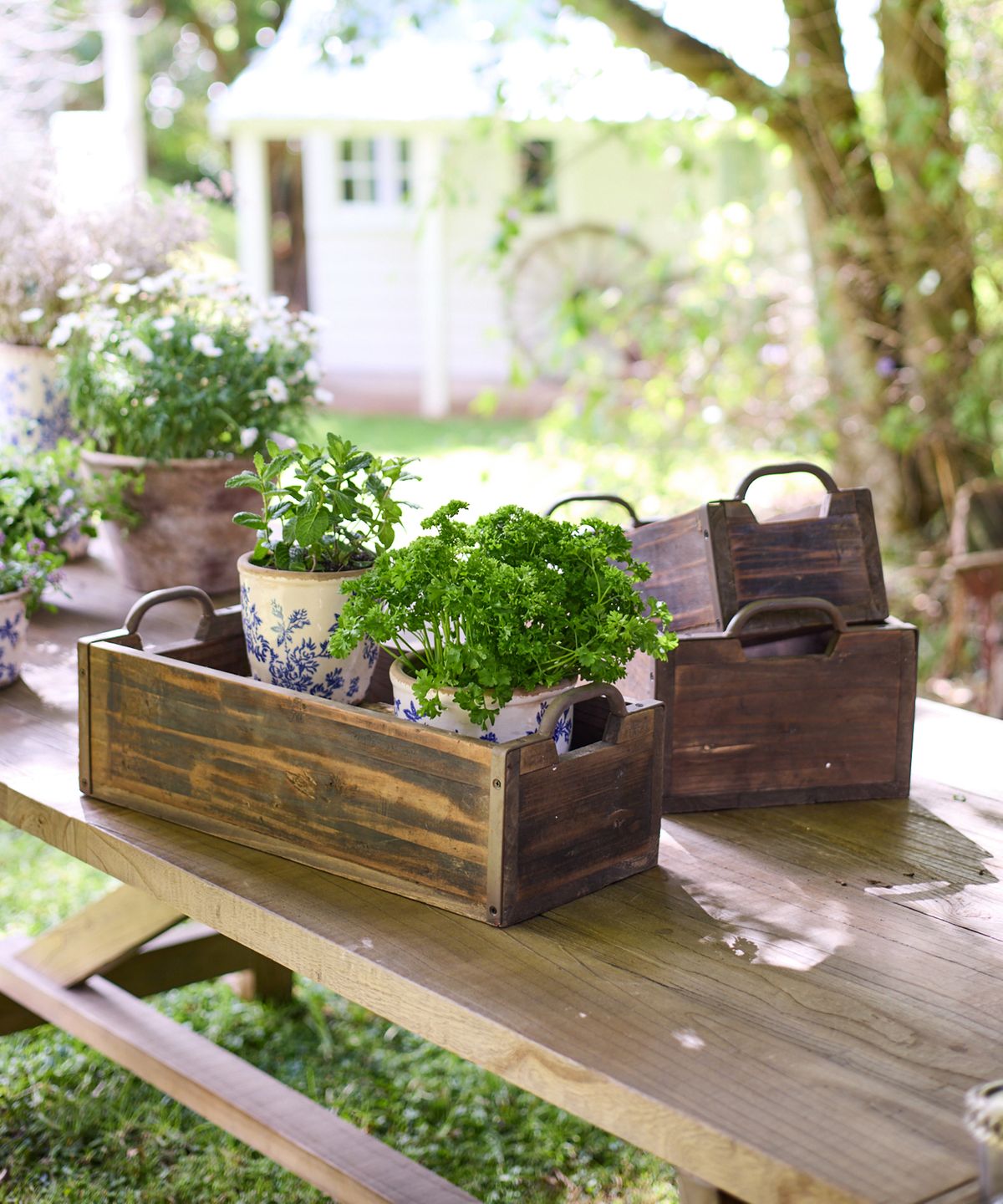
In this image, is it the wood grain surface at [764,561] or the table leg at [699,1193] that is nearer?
the table leg at [699,1193]

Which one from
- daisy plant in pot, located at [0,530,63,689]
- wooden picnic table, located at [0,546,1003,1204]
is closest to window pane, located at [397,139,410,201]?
daisy plant in pot, located at [0,530,63,689]

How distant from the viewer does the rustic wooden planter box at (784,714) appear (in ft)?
5.27

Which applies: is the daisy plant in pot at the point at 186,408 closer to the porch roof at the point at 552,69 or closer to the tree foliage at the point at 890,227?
the porch roof at the point at 552,69

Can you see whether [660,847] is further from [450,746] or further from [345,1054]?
[345,1054]

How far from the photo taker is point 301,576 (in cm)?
A: 158

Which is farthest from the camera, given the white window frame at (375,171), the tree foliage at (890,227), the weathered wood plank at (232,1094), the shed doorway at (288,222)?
the shed doorway at (288,222)

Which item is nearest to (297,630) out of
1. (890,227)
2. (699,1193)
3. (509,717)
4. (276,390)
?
(509,717)

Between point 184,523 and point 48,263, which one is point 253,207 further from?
point 184,523

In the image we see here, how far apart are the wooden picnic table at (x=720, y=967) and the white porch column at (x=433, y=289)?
9.13 m

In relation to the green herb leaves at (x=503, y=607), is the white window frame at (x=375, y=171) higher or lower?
higher

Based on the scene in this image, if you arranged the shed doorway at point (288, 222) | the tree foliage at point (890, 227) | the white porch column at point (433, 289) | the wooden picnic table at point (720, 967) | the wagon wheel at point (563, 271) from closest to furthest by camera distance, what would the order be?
the wooden picnic table at point (720, 967) < the tree foliage at point (890, 227) < the white porch column at point (433, 289) < the wagon wheel at point (563, 271) < the shed doorway at point (288, 222)

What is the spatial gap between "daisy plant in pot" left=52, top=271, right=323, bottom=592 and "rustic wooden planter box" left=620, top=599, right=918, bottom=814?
3.31ft

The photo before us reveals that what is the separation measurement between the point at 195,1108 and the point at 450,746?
1.22 meters

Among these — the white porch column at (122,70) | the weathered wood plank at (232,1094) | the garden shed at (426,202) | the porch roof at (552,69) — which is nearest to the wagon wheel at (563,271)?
the garden shed at (426,202)
